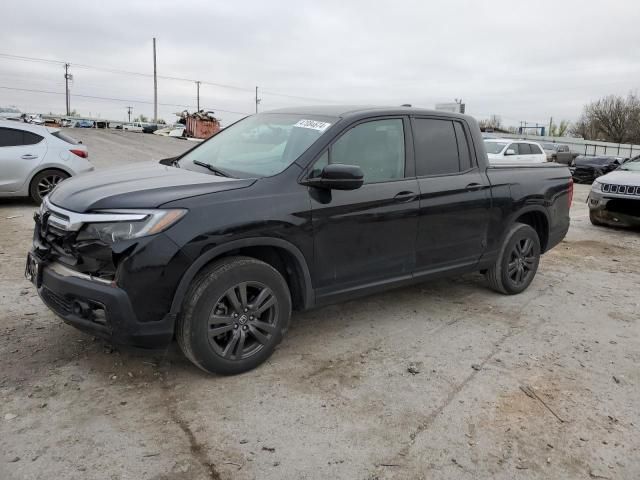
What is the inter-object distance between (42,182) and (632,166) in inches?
423

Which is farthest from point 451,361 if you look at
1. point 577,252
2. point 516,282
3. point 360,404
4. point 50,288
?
point 577,252

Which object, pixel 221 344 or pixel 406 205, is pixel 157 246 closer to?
pixel 221 344

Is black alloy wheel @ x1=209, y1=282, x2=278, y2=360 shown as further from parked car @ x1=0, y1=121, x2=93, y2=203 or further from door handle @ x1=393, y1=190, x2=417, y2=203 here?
parked car @ x1=0, y1=121, x2=93, y2=203

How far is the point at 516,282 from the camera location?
17.6 feet

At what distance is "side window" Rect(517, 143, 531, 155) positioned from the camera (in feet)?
63.4

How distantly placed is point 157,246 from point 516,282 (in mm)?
3820

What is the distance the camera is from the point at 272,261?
3.61 meters

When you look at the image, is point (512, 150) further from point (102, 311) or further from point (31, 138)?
point (102, 311)

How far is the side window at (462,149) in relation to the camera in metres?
4.70

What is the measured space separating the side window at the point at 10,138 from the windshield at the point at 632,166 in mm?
10889

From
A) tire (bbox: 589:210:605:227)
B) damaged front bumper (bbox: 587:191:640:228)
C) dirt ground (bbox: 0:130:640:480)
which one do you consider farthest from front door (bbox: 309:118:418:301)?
tire (bbox: 589:210:605:227)

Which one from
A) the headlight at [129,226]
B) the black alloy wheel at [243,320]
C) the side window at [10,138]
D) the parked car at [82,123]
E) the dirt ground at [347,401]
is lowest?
the dirt ground at [347,401]

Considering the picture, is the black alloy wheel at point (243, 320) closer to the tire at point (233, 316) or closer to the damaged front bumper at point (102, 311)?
the tire at point (233, 316)

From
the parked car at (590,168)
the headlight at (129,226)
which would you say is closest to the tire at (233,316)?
the headlight at (129,226)
